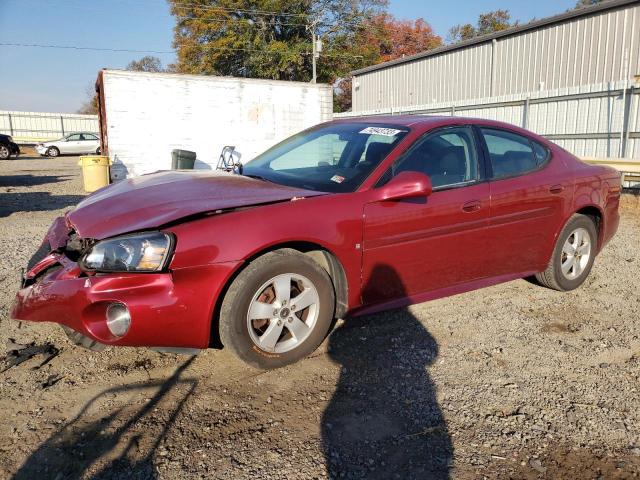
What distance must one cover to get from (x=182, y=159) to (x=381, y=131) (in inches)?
348

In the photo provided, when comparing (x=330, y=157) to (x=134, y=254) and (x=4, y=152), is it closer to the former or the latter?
(x=134, y=254)

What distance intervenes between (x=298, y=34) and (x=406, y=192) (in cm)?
3832

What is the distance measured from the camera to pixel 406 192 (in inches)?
129

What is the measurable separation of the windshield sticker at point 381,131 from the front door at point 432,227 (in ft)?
0.66

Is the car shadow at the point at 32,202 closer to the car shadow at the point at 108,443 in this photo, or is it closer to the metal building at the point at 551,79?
the car shadow at the point at 108,443

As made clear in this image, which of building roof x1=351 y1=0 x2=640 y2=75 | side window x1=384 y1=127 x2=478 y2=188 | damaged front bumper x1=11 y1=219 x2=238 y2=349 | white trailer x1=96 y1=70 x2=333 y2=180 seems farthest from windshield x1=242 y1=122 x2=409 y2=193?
building roof x1=351 y1=0 x2=640 y2=75

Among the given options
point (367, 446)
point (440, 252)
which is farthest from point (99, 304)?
point (440, 252)

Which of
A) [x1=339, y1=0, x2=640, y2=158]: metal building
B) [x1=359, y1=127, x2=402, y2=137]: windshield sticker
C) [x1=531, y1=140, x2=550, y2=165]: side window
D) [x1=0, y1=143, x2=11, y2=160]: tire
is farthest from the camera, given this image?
[x1=0, y1=143, x2=11, y2=160]: tire

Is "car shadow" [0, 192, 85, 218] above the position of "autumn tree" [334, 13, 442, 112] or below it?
below

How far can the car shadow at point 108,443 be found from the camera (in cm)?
220

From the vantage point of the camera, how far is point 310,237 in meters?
3.10

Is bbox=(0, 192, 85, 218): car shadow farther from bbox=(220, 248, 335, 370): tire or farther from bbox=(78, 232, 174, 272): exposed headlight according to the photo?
bbox=(220, 248, 335, 370): tire

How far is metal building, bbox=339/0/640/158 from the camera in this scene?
11.3 meters

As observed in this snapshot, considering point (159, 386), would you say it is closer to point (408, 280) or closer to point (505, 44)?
point (408, 280)
